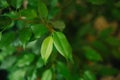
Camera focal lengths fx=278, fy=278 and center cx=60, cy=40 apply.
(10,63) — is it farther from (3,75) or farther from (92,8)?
(92,8)

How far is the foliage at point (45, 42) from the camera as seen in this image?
85 centimetres

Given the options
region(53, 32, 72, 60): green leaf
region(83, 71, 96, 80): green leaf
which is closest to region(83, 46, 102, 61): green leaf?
region(83, 71, 96, 80): green leaf

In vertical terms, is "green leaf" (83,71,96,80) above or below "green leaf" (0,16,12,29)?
below

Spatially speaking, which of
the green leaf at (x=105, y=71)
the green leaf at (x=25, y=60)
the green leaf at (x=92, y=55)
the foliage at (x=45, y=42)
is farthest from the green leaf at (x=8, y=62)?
the green leaf at (x=105, y=71)

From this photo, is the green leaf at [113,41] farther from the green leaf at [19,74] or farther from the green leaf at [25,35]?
the green leaf at [25,35]

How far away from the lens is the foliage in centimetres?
85

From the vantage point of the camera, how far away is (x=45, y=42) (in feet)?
2.75

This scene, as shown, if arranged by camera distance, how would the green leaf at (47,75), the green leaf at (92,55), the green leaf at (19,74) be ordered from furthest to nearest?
the green leaf at (92,55)
the green leaf at (19,74)
the green leaf at (47,75)

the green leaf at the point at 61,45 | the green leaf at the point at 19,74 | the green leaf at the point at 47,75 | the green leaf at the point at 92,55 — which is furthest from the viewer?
the green leaf at the point at 92,55

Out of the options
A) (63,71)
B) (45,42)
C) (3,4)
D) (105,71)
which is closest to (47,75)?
(63,71)

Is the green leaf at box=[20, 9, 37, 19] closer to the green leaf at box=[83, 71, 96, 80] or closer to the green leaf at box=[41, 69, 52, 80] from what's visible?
the green leaf at box=[41, 69, 52, 80]

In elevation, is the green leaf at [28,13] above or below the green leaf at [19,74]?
above

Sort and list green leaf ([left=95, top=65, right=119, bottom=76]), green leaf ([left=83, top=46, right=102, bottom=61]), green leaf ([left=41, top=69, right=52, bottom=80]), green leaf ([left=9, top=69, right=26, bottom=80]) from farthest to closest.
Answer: green leaf ([left=95, top=65, right=119, bottom=76]) < green leaf ([left=83, top=46, right=102, bottom=61]) < green leaf ([left=9, top=69, right=26, bottom=80]) < green leaf ([left=41, top=69, right=52, bottom=80])

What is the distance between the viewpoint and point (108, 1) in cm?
151
